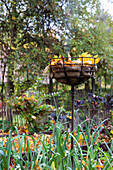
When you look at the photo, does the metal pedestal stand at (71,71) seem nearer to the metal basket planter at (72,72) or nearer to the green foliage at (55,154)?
the metal basket planter at (72,72)

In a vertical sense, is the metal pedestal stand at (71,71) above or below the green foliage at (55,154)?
above

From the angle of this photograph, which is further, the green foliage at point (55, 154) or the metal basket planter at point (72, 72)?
the metal basket planter at point (72, 72)

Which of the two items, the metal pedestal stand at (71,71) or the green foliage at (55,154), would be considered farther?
the metal pedestal stand at (71,71)

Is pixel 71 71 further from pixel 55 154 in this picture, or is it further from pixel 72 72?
pixel 55 154

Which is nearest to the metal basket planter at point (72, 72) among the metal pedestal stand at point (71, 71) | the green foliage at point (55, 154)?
the metal pedestal stand at point (71, 71)

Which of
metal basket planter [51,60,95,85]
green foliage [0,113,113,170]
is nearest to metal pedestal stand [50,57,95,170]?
metal basket planter [51,60,95,85]

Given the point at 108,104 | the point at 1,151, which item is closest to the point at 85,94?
the point at 108,104

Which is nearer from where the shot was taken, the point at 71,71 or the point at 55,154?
the point at 55,154

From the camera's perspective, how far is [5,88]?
3.58 m

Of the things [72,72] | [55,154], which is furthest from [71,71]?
[55,154]

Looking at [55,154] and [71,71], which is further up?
[71,71]

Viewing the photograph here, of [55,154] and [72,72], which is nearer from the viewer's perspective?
[55,154]

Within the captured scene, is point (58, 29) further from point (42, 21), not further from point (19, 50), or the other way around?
point (19, 50)

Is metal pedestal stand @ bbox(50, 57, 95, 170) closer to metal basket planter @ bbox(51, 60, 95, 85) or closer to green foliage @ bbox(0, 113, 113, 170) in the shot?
metal basket planter @ bbox(51, 60, 95, 85)
